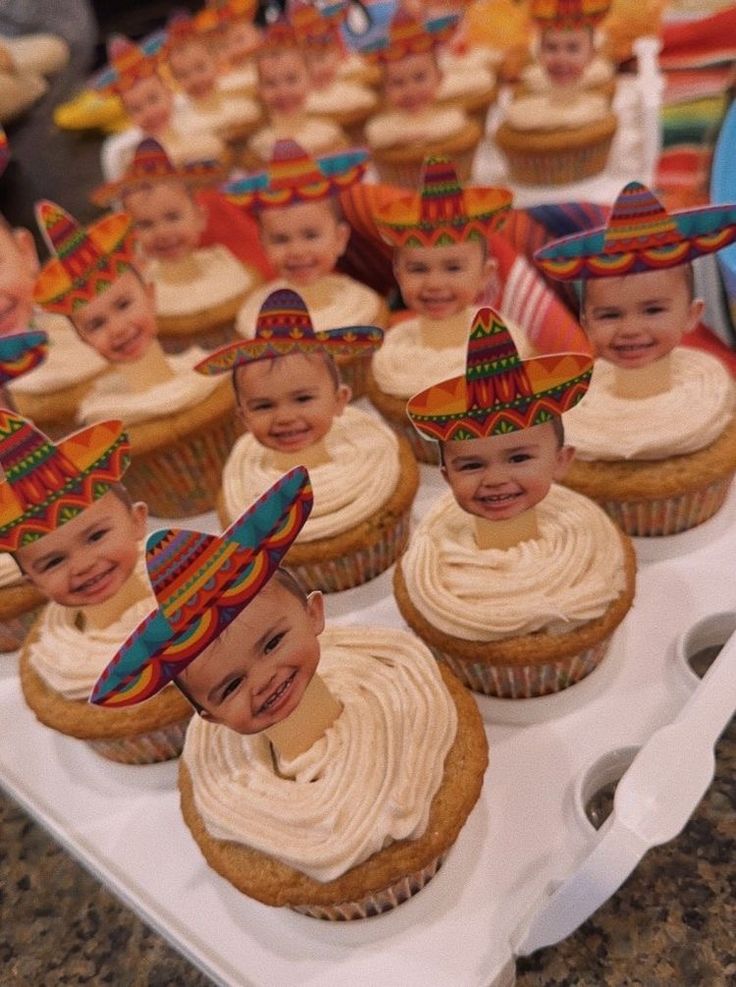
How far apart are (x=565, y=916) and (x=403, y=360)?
1444 millimetres

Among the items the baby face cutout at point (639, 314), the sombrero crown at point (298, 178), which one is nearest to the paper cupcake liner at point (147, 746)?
the baby face cutout at point (639, 314)

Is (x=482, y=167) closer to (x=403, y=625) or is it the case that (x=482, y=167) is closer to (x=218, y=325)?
(x=218, y=325)

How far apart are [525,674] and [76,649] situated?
2.83 feet

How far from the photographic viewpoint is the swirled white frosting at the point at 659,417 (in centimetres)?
179

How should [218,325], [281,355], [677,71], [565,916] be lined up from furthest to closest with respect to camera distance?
1. [677,71]
2. [218,325]
3. [281,355]
4. [565,916]

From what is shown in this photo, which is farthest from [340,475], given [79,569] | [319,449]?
[79,569]

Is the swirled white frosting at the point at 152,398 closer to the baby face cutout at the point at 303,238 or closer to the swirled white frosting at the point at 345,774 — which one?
the baby face cutout at the point at 303,238

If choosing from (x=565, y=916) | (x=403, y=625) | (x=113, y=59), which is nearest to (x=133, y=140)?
(x=113, y=59)

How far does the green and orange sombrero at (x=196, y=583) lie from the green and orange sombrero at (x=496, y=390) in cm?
38

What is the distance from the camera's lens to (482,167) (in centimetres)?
365

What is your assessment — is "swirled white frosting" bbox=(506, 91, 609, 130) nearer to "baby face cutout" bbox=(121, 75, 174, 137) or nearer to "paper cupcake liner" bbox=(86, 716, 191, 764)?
"baby face cutout" bbox=(121, 75, 174, 137)

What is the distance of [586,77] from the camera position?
3.31 meters

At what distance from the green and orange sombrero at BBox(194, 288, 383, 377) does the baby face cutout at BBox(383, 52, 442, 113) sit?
1790 mm

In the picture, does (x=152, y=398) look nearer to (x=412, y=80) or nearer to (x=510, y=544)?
(x=510, y=544)
